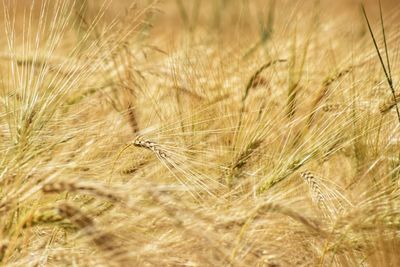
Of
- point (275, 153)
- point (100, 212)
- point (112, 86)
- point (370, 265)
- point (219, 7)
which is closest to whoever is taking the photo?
point (370, 265)

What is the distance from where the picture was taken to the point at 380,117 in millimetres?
1316

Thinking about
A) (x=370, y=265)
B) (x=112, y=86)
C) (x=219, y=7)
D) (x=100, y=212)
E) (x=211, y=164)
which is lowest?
(x=370, y=265)

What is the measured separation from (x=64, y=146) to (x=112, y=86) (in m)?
0.67

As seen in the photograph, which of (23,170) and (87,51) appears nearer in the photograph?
(23,170)

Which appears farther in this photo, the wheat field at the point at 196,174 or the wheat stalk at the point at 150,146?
the wheat stalk at the point at 150,146

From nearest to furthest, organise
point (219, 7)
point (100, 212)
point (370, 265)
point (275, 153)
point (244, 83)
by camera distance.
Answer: point (370, 265)
point (100, 212)
point (275, 153)
point (244, 83)
point (219, 7)

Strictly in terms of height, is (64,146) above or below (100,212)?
above

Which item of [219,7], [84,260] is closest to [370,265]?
[84,260]

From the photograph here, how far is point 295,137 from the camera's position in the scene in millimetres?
1307

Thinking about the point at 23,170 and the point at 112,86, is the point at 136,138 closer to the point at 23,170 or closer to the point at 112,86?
the point at 23,170

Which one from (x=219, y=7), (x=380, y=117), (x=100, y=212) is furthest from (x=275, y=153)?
(x=219, y=7)

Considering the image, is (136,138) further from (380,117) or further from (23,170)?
(380,117)

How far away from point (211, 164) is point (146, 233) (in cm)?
26

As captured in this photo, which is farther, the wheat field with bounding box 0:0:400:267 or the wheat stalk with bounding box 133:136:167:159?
the wheat stalk with bounding box 133:136:167:159
